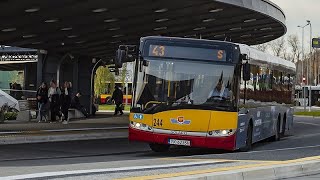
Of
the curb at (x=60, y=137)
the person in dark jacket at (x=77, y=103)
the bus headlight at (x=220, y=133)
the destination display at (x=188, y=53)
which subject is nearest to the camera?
the bus headlight at (x=220, y=133)

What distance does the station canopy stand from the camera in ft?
71.5

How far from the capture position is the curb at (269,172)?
35.0 ft

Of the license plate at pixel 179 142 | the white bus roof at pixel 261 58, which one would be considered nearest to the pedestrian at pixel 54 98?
the white bus roof at pixel 261 58

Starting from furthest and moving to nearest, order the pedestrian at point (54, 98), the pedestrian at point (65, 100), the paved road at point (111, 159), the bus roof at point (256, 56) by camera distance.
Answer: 1. the pedestrian at point (54, 98)
2. the pedestrian at point (65, 100)
3. the bus roof at point (256, 56)
4. the paved road at point (111, 159)

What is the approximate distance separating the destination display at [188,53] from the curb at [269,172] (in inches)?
143

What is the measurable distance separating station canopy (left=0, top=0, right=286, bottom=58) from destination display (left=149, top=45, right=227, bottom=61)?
6001mm

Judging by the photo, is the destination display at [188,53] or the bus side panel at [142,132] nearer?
the bus side panel at [142,132]

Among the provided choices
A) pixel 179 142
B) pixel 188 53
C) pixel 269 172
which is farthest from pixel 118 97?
pixel 269 172

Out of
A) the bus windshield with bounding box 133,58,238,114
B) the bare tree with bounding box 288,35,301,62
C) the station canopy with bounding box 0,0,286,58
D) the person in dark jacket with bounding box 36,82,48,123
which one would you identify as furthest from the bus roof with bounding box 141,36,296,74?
the bare tree with bounding box 288,35,301,62

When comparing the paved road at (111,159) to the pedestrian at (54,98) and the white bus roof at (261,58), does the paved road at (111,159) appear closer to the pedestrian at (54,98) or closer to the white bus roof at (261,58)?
the white bus roof at (261,58)

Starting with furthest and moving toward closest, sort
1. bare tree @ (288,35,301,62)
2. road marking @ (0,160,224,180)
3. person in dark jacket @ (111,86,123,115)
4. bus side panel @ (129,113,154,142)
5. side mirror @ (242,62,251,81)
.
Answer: bare tree @ (288,35,301,62) → person in dark jacket @ (111,86,123,115) → side mirror @ (242,62,251,81) → bus side panel @ (129,113,154,142) → road marking @ (0,160,224,180)

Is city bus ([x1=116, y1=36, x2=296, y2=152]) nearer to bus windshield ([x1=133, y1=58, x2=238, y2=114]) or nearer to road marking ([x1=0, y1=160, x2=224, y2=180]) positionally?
bus windshield ([x1=133, y1=58, x2=238, y2=114])

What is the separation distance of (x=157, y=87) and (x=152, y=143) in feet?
6.39

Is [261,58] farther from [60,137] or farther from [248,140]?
[60,137]
